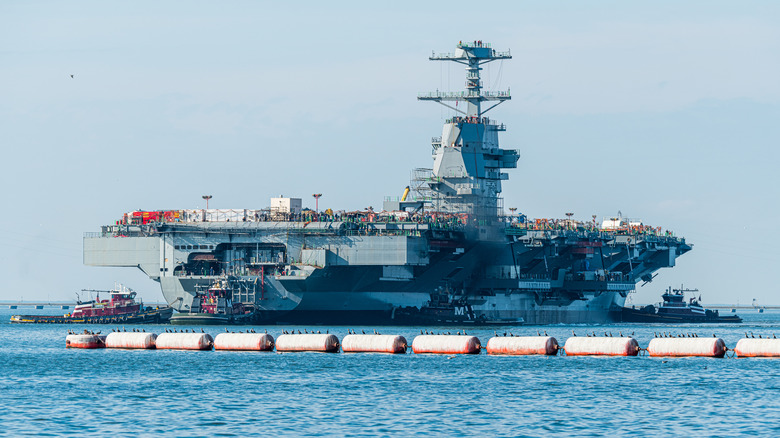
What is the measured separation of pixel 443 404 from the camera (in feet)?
148

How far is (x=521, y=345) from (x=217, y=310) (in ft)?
119

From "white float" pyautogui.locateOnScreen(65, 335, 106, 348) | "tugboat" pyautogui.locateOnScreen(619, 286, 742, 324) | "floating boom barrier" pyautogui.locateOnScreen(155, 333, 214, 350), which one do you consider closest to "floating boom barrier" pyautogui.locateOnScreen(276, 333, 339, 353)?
"floating boom barrier" pyautogui.locateOnScreen(155, 333, 214, 350)

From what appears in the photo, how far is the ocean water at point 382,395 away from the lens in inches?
1558

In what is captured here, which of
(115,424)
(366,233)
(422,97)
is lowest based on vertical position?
(115,424)

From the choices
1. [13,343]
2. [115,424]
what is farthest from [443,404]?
[13,343]

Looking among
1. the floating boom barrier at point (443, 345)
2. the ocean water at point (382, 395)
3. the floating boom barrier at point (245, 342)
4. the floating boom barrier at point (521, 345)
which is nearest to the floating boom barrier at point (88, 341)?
the ocean water at point (382, 395)

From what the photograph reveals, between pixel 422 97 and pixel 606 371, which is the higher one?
pixel 422 97

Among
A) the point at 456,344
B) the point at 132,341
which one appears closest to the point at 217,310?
the point at 132,341

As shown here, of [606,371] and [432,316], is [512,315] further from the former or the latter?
[606,371]

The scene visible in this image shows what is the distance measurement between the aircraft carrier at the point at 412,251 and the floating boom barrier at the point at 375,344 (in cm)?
2815

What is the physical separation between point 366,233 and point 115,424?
55991 mm

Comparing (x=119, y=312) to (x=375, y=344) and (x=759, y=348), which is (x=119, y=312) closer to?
(x=375, y=344)

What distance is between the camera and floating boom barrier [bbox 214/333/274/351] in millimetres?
67438

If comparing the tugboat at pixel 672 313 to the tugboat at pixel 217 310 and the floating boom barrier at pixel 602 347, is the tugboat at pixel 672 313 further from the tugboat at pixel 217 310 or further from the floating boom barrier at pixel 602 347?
the floating boom barrier at pixel 602 347
